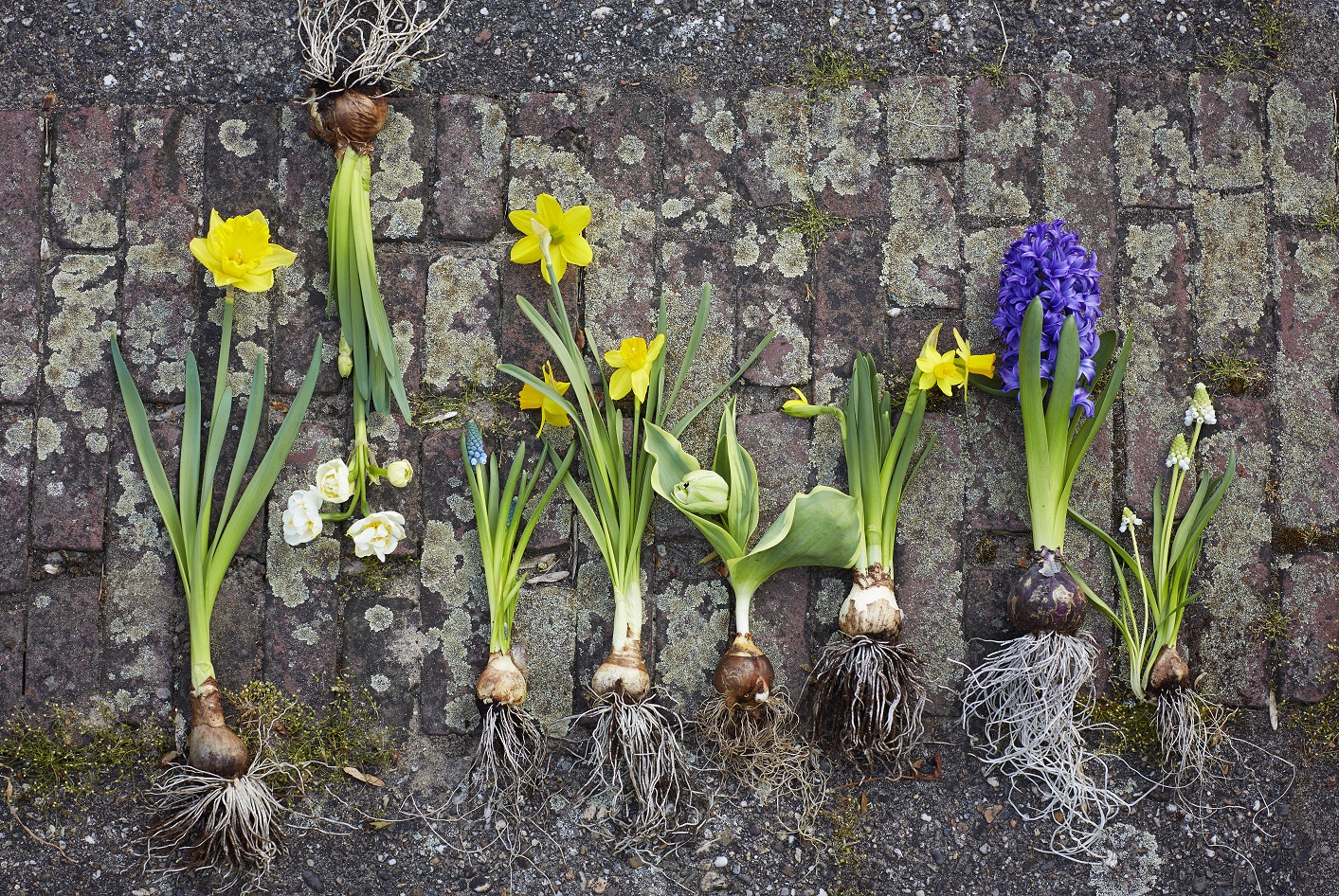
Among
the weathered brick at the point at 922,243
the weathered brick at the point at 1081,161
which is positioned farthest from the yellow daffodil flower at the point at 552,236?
the weathered brick at the point at 1081,161

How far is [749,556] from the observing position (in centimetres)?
209

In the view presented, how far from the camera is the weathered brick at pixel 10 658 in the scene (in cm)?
221

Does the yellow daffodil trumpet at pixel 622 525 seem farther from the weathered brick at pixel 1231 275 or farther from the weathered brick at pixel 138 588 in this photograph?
the weathered brick at pixel 1231 275

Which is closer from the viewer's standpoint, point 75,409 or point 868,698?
point 868,698

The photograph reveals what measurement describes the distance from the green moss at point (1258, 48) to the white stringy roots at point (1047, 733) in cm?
149

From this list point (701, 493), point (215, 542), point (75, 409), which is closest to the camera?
point (701, 493)

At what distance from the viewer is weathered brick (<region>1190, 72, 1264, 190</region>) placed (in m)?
2.30

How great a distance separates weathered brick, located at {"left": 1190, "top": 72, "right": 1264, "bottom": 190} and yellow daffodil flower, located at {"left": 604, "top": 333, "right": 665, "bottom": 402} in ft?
4.76

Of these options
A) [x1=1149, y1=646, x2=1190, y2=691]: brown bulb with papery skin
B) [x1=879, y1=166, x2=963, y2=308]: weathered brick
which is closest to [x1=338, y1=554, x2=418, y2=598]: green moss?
[x1=879, y1=166, x2=963, y2=308]: weathered brick

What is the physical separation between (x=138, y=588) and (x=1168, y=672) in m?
2.46

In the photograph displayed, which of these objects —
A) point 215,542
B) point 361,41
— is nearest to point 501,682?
point 215,542

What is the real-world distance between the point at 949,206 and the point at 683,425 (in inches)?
34.3

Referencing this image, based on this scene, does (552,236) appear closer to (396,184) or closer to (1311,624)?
(396,184)

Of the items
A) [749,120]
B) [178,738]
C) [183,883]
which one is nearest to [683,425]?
[749,120]
